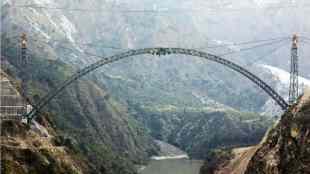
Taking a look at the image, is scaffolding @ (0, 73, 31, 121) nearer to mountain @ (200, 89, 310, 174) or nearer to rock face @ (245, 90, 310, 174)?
mountain @ (200, 89, 310, 174)

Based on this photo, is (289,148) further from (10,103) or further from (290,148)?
(10,103)

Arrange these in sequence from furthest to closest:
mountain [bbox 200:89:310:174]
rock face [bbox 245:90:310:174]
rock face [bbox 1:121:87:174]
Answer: rock face [bbox 1:121:87:174] → mountain [bbox 200:89:310:174] → rock face [bbox 245:90:310:174]

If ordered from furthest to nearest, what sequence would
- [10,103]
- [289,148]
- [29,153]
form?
[10,103], [29,153], [289,148]

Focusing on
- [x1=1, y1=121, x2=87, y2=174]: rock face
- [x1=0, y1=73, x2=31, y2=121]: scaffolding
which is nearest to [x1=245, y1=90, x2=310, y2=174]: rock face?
[x1=1, y1=121, x2=87, y2=174]: rock face

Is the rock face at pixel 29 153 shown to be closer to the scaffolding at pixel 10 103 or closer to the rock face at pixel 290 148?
the scaffolding at pixel 10 103

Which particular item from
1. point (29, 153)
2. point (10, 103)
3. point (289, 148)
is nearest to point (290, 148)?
point (289, 148)

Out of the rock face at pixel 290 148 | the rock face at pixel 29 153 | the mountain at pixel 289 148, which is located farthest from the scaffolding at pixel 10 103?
the rock face at pixel 290 148
